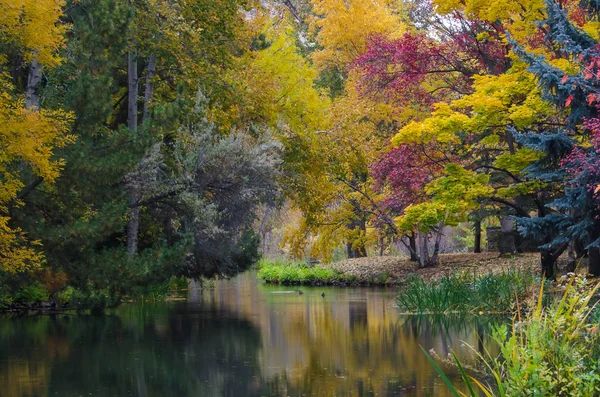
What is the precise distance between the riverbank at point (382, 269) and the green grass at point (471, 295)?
598cm

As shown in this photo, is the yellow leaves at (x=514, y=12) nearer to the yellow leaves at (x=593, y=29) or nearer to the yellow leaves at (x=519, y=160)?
the yellow leaves at (x=593, y=29)

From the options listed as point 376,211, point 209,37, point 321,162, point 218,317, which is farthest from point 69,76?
point 376,211

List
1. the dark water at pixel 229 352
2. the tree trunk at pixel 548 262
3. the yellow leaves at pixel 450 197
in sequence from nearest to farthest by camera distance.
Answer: the dark water at pixel 229 352 → the yellow leaves at pixel 450 197 → the tree trunk at pixel 548 262

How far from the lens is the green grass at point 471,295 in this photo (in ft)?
61.0

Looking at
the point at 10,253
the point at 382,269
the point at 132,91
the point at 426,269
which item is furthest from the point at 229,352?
the point at 382,269

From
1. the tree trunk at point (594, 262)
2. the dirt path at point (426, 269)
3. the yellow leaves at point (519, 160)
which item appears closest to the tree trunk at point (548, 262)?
the tree trunk at point (594, 262)

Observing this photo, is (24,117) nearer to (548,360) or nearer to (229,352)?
(229,352)

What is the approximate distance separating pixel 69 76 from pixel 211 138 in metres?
3.97

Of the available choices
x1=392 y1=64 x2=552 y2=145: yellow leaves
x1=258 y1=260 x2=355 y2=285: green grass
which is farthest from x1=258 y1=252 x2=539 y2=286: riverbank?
x1=392 y1=64 x2=552 y2=145: yellow leaves

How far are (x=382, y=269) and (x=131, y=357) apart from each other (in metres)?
19.1

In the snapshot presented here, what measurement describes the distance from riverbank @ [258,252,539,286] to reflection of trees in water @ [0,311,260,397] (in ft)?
33.5

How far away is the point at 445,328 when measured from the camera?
1688 centimetres

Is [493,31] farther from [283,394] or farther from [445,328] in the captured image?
[283,394]

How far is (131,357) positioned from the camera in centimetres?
1405
